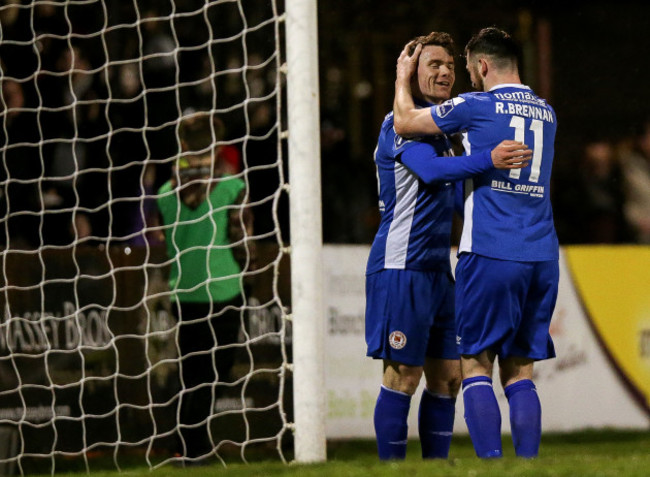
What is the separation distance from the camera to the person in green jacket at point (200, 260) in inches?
234

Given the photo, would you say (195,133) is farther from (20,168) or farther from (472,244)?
(472,244)

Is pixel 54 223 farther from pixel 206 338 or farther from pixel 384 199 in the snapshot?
pixel 384 199

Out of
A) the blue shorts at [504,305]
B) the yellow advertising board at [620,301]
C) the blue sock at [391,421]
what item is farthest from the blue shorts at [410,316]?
the yellow advertising board at [620,301]

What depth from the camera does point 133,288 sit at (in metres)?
6.50

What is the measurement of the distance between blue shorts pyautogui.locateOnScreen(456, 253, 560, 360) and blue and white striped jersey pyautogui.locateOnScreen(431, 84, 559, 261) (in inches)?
2.0

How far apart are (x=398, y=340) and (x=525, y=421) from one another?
2.09 feet

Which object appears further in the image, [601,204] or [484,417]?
[601,204]

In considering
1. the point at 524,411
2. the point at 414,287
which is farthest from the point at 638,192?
the point at 524,411

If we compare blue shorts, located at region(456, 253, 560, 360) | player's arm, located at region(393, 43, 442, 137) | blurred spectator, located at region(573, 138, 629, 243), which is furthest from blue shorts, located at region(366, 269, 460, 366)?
blurred spectator, located at region(573, 138, 629, 243)

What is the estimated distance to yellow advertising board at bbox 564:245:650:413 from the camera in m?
7.50

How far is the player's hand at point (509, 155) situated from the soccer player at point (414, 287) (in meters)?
0.36

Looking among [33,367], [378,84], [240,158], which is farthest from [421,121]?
[378,84]

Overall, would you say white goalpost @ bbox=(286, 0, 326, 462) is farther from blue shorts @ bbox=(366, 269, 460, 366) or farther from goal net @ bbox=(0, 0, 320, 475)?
goal net @ bbox=(0, 0, 320, 475)

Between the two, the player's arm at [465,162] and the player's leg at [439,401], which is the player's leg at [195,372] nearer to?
the player's leg at [439,401]
